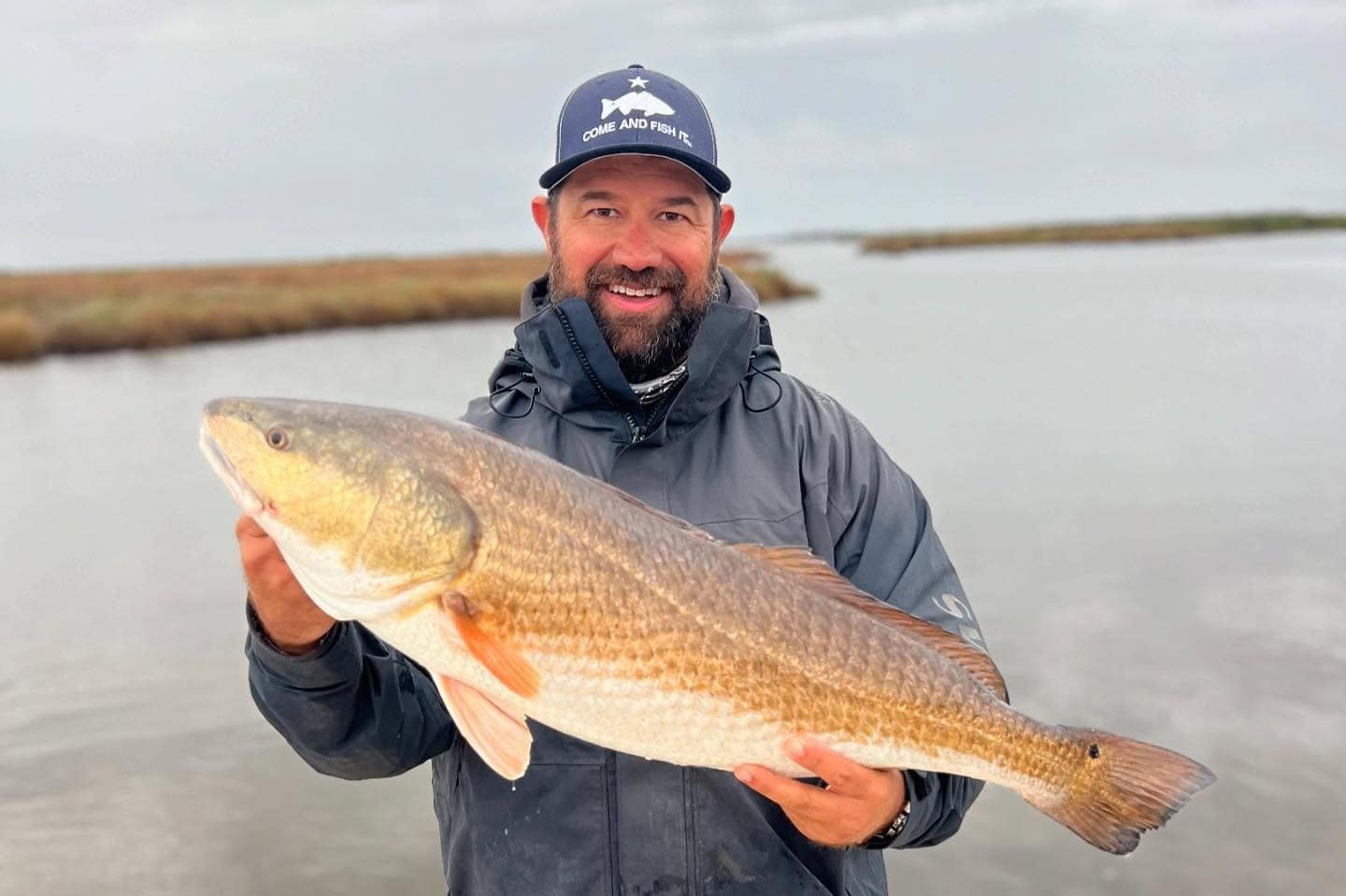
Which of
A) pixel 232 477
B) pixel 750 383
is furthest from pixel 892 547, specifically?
pixel 232 477

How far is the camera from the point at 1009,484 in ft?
36.2

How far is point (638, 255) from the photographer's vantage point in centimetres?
279

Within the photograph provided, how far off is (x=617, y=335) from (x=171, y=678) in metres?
5.50

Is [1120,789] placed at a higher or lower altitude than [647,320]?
lower

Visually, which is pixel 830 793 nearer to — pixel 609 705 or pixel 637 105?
pixel 609 705

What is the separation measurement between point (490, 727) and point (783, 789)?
2.13ft

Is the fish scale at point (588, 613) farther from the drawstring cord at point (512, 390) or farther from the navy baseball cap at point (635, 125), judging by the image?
the navy baseball cap at point (635, 125)

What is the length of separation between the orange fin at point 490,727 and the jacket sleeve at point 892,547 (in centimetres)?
98

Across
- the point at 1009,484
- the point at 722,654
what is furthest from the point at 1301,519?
the point at 722,654

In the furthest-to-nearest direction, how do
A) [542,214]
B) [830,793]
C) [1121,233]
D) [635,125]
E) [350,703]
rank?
1. [1121,233]
2. [542,214]
3. [635,125]
4. [350,703]
5. [830,793]

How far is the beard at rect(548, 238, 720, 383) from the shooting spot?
111 inches

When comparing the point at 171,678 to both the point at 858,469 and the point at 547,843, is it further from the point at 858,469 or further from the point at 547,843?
the point at 858,469

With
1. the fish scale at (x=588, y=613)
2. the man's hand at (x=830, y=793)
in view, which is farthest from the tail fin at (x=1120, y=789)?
the man's hand at (x=830, y=793)

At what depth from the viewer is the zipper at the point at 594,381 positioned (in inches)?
104
